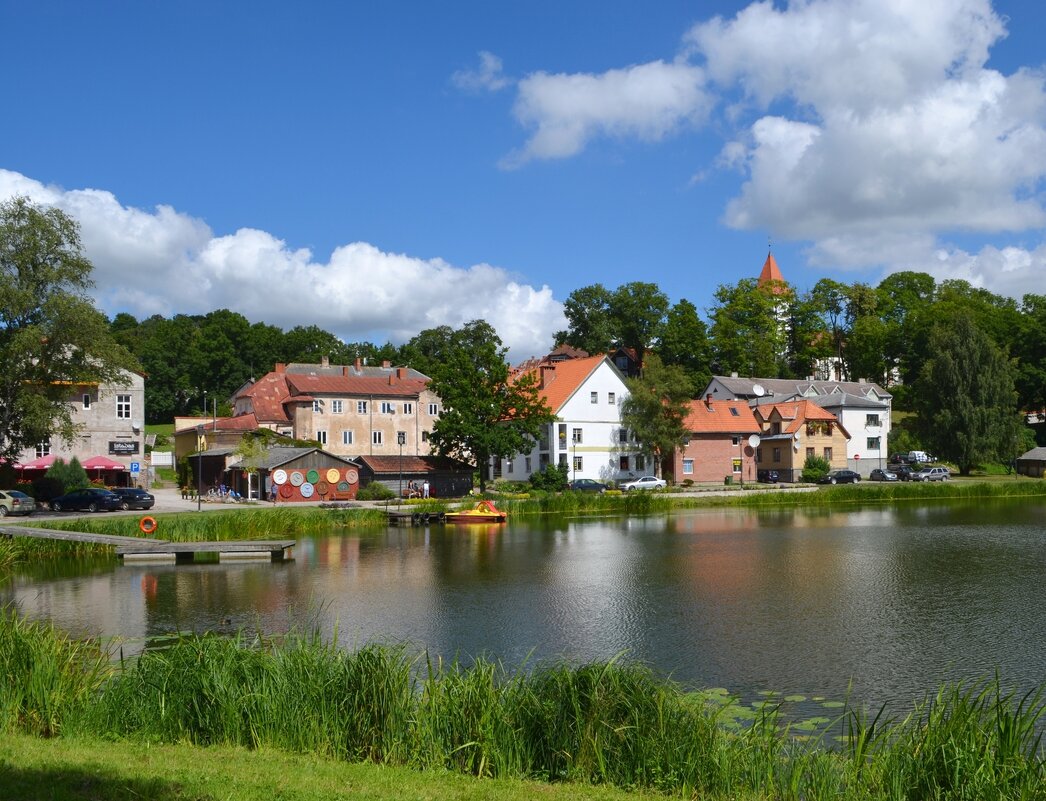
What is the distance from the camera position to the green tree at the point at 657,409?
68.0 metres

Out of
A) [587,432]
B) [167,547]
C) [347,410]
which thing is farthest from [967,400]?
[167,547]

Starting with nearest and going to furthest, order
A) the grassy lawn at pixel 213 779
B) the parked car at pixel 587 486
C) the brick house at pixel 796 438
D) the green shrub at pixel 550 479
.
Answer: the grassy lawn at pixel 213 779 < the parked car at pixel 587 486 < the green shrub at pixel 550 479 < the brick house at pixel 796 438

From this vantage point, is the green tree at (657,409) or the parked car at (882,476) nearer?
the green tree at (657,409)

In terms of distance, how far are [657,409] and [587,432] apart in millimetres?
6308

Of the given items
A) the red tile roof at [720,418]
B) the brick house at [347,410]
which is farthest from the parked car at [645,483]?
the brick house at [347,410]

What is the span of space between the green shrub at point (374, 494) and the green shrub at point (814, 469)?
35.6m

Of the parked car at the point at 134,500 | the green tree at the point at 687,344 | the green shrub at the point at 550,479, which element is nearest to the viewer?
the parked car at the point at 134,500

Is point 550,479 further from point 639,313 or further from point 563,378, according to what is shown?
point 639,313

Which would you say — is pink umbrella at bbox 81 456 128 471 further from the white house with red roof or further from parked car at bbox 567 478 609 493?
parked car at bbox 567 478 609 493

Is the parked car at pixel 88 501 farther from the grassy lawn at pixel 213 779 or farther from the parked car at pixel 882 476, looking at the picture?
the parked car at pixel 882 476

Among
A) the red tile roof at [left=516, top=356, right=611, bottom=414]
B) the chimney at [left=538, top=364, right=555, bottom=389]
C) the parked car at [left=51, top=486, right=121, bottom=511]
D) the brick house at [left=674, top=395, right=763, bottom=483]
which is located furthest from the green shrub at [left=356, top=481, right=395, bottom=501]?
the brick house at [left=674, top=395, right=763, bottom=483]

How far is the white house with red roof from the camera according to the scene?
231ft

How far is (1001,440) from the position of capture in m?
77.7

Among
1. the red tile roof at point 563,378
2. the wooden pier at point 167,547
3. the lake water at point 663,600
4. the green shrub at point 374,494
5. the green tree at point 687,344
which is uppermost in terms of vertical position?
the green tree at point 687,344
